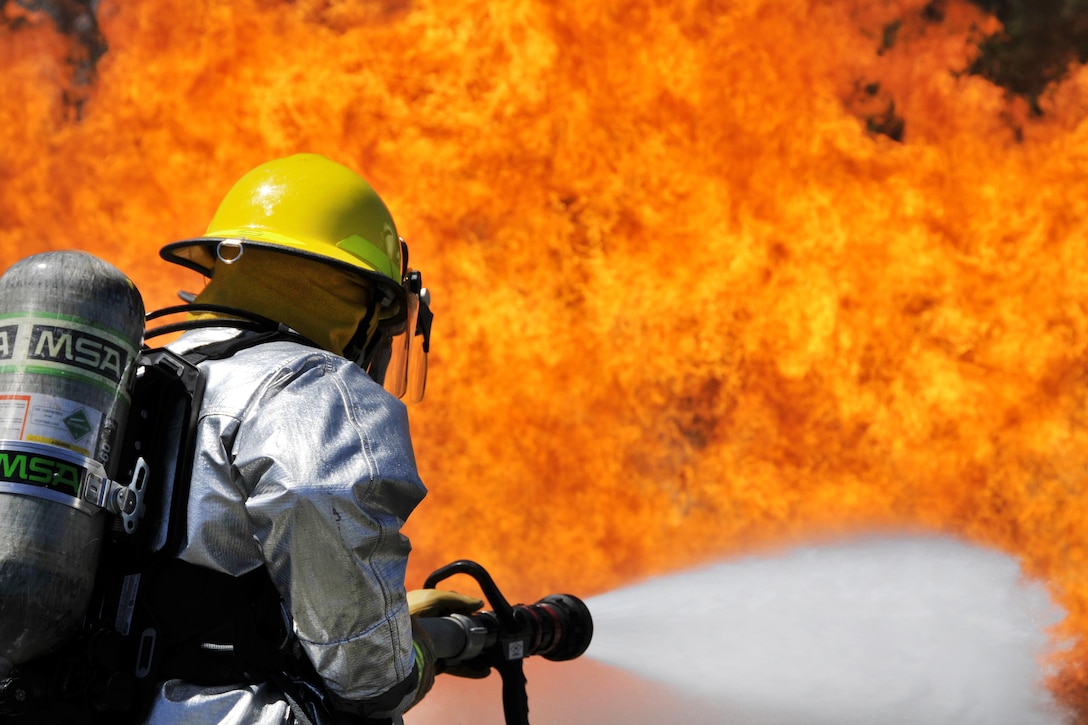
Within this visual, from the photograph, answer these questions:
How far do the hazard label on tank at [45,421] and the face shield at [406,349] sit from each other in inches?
36.2

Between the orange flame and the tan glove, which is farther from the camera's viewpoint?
the orange flame

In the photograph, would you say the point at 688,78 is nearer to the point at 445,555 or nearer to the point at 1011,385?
the point at 1011,385

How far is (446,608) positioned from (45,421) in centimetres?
134

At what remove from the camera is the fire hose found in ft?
9.70

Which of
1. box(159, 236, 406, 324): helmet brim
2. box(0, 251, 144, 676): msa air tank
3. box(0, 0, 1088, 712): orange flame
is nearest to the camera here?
box(0, 251, 144, 676): msa air tank

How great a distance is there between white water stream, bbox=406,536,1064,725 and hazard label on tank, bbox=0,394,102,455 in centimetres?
480

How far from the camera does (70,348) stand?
2062mm

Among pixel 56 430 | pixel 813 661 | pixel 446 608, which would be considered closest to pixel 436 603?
pixel 446 608

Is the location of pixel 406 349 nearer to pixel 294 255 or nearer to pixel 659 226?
pixel 294 255

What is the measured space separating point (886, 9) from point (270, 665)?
757 centimetres

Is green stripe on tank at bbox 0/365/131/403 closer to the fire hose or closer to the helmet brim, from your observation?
the helmet brim

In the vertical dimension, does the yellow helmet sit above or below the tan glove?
above

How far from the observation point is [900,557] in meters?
7.53

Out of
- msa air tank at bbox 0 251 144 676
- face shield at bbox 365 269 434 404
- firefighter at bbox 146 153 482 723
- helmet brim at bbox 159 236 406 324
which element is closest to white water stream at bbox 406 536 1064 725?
face shield at bbox 365 269 434 404
